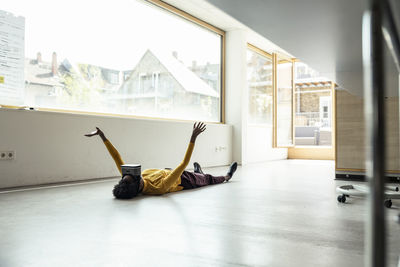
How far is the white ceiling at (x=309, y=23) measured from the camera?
0.85 m

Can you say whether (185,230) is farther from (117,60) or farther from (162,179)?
(117,60)

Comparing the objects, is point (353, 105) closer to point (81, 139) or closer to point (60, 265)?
point (81, 139)

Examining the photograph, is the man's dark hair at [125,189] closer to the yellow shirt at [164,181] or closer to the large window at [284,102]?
the yellow shirt at [164,181]

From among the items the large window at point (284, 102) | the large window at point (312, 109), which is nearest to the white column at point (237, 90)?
the large window at point (284, 102)

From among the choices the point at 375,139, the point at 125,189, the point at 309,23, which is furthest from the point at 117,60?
the point at 375,139

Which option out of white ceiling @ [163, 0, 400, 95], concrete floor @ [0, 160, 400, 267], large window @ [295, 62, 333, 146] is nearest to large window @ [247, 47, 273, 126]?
large window @ [295, 62, 333, 146]

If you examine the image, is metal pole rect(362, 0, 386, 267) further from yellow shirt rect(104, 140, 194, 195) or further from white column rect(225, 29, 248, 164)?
white column rect(225, 29, 248, 164)

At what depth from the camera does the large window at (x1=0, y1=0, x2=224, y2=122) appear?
3.54 m

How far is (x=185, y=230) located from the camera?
5.57 feet

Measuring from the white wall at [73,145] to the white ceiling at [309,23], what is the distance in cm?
265

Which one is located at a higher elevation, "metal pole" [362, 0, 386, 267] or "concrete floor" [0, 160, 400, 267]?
"metal pole" [362, 0, 386, 267]

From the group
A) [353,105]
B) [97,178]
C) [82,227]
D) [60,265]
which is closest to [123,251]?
[60,265]

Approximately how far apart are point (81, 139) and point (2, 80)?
3.11 feet

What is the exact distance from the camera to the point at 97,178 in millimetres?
3902
